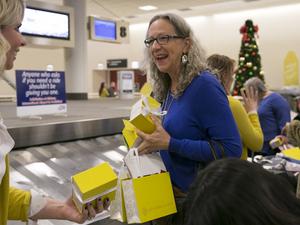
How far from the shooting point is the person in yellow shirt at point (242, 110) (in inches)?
97.9

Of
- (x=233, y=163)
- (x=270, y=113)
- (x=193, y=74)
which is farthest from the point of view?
(x=270, y=113)

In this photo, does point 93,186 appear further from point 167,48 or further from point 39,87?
point 39,87

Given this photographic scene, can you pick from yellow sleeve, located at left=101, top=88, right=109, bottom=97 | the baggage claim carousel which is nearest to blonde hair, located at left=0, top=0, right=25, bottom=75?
the baggage claim carousel

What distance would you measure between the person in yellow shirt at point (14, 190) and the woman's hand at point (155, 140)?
0.31m

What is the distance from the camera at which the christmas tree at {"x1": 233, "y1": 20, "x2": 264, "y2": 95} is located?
338 inches

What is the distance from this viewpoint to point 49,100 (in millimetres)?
3354

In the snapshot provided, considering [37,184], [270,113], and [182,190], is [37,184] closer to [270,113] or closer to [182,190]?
[182,190]

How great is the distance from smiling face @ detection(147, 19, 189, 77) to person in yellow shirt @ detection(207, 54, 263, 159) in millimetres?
266

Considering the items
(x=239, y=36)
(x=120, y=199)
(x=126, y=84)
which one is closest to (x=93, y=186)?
(x=120, y=199)

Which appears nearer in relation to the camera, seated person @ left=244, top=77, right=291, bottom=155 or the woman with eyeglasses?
the woman with eyeglasses

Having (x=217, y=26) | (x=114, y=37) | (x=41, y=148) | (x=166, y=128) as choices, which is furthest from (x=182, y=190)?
(x=217, y=26)

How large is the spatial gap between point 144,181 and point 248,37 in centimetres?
788

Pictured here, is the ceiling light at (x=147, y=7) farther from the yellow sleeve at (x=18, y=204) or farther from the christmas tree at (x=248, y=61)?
the yellow sleeve at (x=18, y=204)

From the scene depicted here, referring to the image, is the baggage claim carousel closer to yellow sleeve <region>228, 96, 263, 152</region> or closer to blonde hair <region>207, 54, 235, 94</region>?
yellow sleeve <region>228, 96, 263, 152</region>
